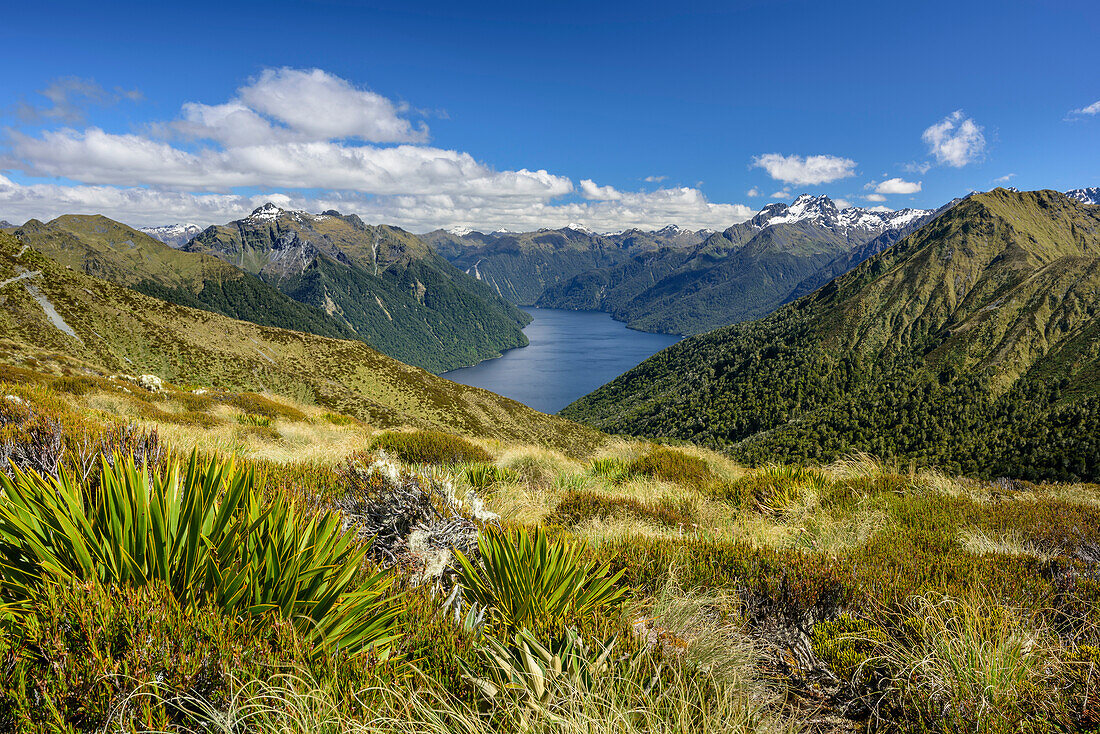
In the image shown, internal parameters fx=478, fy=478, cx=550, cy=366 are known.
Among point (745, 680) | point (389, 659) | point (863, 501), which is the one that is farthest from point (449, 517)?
point (863, 501)

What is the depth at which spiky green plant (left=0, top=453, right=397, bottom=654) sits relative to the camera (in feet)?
6.89

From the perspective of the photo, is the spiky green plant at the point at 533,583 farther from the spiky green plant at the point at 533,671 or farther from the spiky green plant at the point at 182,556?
the spiky green plant at the point at 182,556

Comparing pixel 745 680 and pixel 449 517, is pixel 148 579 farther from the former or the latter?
pixel 745 680

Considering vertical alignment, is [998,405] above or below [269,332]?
below

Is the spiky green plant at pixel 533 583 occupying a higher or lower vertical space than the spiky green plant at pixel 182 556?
lower

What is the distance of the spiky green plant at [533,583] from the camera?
266cm

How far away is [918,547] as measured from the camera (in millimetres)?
4715

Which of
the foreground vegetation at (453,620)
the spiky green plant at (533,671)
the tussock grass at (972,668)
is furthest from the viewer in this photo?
the tussock grass at (972,668)

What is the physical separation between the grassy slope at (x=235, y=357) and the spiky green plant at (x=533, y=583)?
166 ft

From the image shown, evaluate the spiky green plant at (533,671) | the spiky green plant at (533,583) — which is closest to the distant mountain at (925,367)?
the spiky green plant at (533,583)

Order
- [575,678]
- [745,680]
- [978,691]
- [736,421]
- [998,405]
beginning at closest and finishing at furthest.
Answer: [575,678] < [978,691] < [745,680] < [998,405] < [736,421]

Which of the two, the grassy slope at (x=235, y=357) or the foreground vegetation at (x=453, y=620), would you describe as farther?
the grassy slope at (x=235, y=357)

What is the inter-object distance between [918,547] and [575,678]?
4.44 metres

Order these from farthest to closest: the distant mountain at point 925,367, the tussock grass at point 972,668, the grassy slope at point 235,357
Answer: the distant mountain at point 925,367, the grassy slope at point 235,357, the tussock grass at point 972,668
